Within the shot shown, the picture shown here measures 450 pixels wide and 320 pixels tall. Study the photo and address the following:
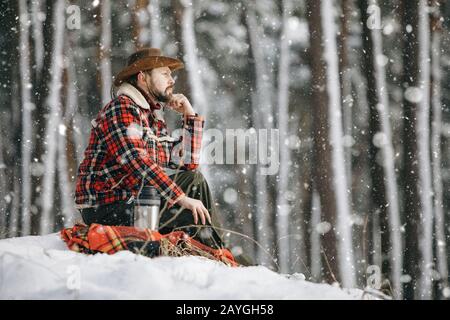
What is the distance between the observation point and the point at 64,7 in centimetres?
357

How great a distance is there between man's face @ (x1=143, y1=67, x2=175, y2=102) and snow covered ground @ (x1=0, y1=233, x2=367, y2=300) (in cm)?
111

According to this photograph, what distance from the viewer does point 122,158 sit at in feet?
7.82

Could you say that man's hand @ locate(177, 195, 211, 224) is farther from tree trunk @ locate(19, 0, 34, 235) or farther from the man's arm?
tree trunk @ locate(19, 0, 34, 235)

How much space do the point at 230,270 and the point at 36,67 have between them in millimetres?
2505

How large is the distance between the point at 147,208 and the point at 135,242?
0.86 feet

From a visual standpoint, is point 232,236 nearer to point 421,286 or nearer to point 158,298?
point 421,286

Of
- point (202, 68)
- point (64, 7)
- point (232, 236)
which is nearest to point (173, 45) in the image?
point (202, 68)

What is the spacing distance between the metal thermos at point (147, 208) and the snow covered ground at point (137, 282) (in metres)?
0.54

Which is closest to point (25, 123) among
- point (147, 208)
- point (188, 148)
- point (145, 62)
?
point (145, 62)

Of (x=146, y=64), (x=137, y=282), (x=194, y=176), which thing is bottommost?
(x=137, y=282)

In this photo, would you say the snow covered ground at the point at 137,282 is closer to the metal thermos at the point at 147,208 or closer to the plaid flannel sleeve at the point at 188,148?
the metal thermos at the point at 147,208

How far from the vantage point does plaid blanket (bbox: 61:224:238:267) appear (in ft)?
7.07

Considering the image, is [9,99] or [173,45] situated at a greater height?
[173,45]

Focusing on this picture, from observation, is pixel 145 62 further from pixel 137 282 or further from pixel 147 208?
pixel 137 282
